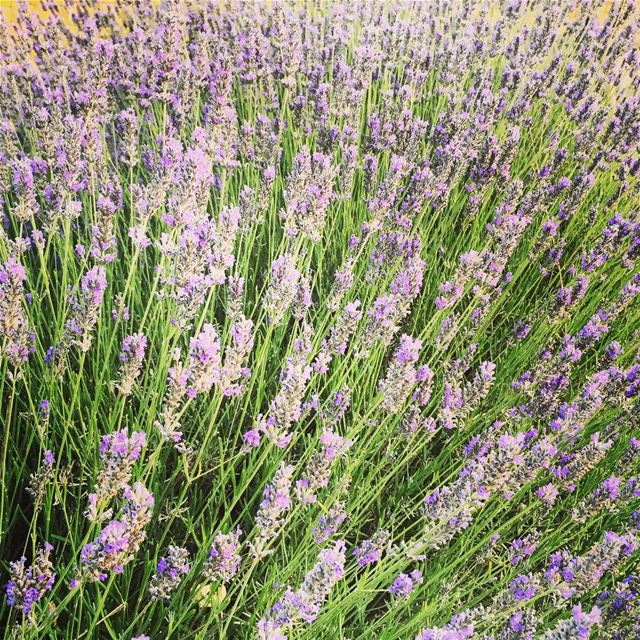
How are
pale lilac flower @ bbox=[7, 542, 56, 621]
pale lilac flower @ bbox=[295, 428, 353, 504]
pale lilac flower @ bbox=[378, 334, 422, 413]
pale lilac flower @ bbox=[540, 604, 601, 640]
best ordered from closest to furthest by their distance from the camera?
1. pale lilac flower @ bbox=[540, 604, 601, 640]
2. pale lilac flower @ bbox=[7, 542, 56, 621]
3. pale lilac flower @ bbox=[295, 428, 353, 504]
4. pale lilac flower @ bbox=[378, 334, 422, 413]

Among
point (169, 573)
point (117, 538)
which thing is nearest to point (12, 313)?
point (117, 538)

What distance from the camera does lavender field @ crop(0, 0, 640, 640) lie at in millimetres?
1229

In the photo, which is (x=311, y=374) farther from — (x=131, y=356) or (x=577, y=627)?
(x=577, y=627)

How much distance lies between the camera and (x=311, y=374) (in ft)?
6.97

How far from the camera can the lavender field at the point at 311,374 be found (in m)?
1.23

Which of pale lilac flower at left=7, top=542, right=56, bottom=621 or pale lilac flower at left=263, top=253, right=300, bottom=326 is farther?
pale lilac flower at left=263, top=253, right=300, bottom=326

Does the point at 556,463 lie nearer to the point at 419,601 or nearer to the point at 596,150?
the point at 419,601

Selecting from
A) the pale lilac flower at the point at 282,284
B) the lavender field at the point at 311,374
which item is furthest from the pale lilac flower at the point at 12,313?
the pale lilac flower at the point at 282,284

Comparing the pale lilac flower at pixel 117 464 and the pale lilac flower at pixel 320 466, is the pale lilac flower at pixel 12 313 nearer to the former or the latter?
the pale lilac flower at pixel 117 464

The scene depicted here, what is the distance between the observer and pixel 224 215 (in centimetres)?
132

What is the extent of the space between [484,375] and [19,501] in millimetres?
1543

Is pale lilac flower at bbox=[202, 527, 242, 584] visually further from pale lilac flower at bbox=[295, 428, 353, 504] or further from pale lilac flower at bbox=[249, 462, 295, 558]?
pale lilac flower at bbox=[295, 428, 353, 504]

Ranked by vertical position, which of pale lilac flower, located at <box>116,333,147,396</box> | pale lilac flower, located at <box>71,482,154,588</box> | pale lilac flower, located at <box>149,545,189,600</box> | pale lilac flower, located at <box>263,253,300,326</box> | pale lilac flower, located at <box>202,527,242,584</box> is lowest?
pale lilac flower, located at <box>149,545,189,600</box>

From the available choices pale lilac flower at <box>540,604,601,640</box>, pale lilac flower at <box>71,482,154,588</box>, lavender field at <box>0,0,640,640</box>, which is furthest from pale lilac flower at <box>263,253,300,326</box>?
pale lilac flower at <box>540,604,601,640</box>
